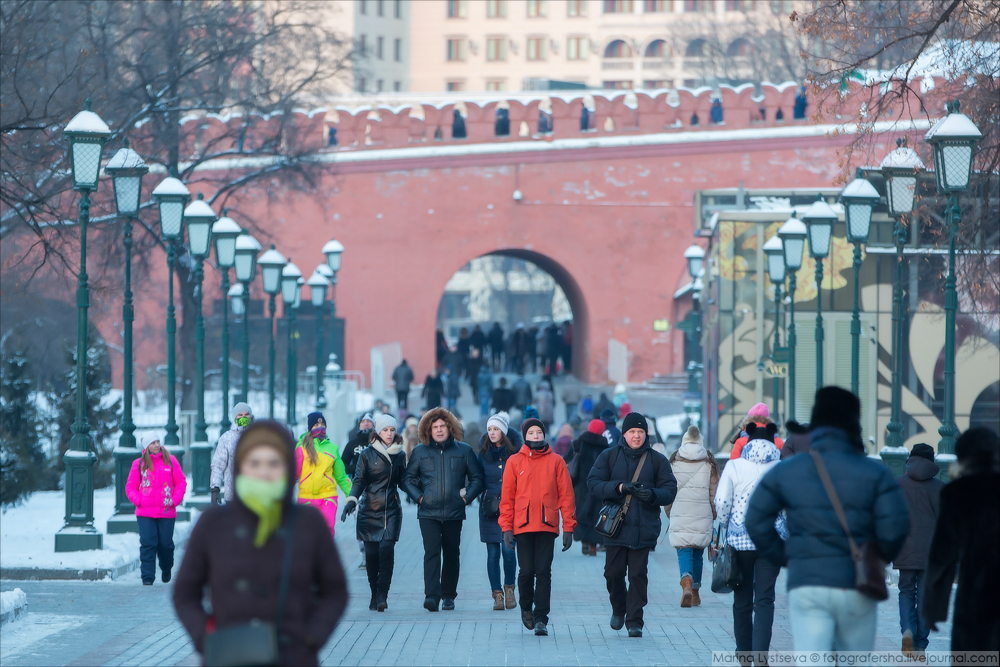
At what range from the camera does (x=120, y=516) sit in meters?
13.6

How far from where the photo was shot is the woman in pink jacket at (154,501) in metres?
11.1

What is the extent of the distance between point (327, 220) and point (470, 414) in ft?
25.5

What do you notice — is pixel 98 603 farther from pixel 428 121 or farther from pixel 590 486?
pixel 428 121

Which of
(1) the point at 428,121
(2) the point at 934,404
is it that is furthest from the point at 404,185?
(2) the point at 934,404

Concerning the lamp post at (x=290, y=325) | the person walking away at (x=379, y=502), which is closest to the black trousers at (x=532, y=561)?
the person walking away at (x=379, y=502)

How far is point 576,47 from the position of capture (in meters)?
68.9

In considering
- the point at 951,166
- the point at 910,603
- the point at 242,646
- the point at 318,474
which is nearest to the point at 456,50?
the point at 951,166

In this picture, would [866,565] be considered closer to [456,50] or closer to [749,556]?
[749,556]

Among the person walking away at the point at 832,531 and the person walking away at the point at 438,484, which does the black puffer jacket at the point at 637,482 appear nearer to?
the person walking away at the point at 438,484

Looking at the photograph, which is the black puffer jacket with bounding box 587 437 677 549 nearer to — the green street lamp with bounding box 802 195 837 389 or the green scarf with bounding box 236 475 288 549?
the green scarf with bounding box 236 475 288 549

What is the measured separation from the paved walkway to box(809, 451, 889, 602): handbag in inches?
114

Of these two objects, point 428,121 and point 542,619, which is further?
point 428,121

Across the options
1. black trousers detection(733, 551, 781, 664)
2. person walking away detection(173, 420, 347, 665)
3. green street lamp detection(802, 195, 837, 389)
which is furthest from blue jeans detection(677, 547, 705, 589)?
green street lamp detection(802, 195, 837, 389)

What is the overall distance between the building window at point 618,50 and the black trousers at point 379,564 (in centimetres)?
6226
